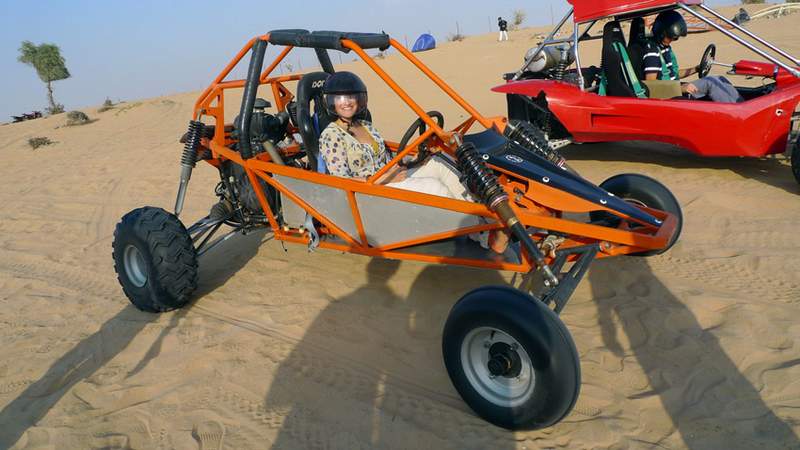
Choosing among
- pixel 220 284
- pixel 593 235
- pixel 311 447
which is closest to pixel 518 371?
pixel 593 235

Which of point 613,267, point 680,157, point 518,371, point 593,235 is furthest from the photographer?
point 680,157

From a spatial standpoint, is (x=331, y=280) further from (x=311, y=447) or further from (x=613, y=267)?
(x=613, y=267)

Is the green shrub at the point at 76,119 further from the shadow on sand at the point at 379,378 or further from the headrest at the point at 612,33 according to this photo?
the headrest at the point at 612,33

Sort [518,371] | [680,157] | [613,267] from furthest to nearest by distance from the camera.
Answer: [680,157]
[613,267]
[518,371]

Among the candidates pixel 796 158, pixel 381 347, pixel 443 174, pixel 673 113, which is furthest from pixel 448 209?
pixel 796 158

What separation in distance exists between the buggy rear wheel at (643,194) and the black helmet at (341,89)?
1831 millimetres

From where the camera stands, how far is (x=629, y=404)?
8.05ft

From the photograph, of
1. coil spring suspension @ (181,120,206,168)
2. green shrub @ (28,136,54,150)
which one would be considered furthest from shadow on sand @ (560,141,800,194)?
green shrub @ (28,136,54,150)

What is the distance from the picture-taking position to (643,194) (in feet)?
11.4

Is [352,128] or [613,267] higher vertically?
[352,128]

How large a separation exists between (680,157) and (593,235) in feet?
14.1

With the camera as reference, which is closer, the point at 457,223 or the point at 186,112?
the point at 457,223

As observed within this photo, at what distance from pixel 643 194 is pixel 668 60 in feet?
10.6

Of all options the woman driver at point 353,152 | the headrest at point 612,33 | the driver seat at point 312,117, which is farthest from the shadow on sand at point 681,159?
the driver seat at point 312,117
